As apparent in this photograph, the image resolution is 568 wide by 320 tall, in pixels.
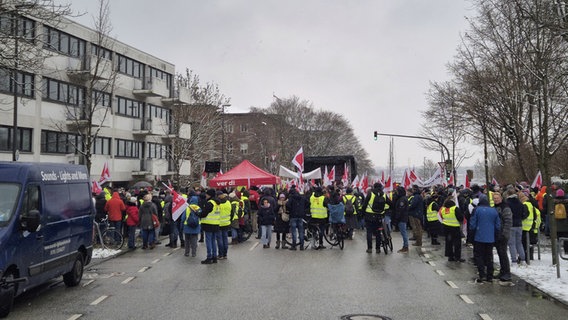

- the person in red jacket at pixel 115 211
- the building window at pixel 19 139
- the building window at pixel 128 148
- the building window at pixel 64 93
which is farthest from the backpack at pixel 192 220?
the building window at pixel 128 148

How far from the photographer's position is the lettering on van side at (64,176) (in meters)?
9.74

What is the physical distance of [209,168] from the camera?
2852 cm

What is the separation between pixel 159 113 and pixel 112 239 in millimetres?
33199

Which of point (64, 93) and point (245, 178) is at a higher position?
point (64, 93)

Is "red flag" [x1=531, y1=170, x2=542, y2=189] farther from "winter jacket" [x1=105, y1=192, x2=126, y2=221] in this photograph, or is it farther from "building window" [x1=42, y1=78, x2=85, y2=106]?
"building window" [x1=42, y1=78, x2=85, y2=106]

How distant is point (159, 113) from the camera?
4959cm

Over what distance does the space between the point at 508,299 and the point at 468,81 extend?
1792cm

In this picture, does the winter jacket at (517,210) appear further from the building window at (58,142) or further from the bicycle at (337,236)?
the building window at (58,142)

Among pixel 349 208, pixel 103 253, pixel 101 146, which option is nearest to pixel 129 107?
pixel 101 146

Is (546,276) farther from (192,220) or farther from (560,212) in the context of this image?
(192,220)

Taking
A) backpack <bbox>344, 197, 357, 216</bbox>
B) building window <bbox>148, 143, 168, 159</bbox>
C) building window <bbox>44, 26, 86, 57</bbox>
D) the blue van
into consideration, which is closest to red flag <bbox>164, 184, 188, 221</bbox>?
the blue van

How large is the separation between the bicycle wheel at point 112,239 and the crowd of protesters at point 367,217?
1.07 ft

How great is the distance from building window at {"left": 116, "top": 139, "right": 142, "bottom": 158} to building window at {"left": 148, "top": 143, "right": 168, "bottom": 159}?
1.62 meters

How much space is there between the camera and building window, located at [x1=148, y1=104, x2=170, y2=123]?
1898 inches
